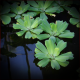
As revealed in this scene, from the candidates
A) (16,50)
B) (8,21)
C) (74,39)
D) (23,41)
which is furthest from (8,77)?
(74,39)

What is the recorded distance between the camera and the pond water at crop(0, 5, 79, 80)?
108 centimetres

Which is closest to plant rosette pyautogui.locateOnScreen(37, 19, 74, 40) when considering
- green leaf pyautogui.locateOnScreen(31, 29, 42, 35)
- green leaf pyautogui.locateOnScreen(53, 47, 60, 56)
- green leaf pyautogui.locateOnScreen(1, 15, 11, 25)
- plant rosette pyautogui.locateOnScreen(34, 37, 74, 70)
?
green leaf pyautogui.locateOnScreen(31, 29, 42, 35)

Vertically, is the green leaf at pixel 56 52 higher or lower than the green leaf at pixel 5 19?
lower

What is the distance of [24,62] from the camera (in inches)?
47.4

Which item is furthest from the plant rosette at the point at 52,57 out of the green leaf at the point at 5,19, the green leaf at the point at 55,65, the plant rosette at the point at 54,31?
the green leaf at the point at 5,19

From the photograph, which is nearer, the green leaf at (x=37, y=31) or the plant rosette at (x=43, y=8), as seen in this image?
the green leaf at (x=37, y=31)

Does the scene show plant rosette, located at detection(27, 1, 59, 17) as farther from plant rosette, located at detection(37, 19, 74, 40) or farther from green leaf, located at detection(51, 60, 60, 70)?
green leaf, located at detection(51, 60, 60, 70)

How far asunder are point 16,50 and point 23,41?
0.63 ft

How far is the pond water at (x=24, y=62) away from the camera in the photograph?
108cm

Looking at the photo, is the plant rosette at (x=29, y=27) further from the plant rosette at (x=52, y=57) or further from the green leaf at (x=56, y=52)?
the green leaf at (x=56, y=52)

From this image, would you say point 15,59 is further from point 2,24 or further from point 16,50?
point 2,24

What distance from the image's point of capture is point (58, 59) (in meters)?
1.13

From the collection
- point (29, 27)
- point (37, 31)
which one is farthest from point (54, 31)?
point (29, 27)

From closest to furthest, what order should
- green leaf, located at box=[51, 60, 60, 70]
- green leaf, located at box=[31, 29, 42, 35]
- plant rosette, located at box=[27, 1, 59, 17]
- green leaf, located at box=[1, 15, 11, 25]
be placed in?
green leaf, located at box=[51, 60, 60, 70]
green leaf, located at box=[31, 29, 42, 35]
green leaf, located at box=[1, 15, 11, 25]
plant rosette, located at box=[27, 1, 59, 17]
